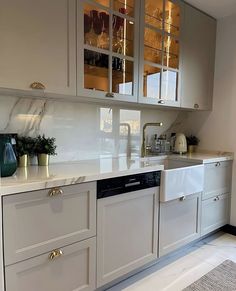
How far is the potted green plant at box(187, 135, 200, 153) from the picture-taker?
2.85 metres

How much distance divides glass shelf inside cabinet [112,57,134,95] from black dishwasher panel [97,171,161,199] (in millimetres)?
686

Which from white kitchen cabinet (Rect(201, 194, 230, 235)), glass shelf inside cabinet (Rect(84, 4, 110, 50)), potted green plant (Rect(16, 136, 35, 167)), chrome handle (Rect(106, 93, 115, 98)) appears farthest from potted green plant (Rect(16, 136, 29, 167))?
white kitchen cabinet (Rect(201, 194, 230, 235))

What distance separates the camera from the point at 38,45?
4.64 ft

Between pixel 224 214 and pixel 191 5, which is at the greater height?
pixel 191 5

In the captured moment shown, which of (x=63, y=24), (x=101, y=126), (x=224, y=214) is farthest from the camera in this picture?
(x=224, y=214)

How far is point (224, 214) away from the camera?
2604 mm

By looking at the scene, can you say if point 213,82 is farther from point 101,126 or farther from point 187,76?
point 101,126

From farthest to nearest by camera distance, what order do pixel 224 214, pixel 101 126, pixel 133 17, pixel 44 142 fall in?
pixel 224 214, pixel 101 126, pixel 133 17, pixel 44 142

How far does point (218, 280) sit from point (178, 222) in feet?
1.63

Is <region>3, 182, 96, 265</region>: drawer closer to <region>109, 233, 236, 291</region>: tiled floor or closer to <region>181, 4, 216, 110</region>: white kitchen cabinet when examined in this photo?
<region>109, 233, 236, 291</region>: tiled floor

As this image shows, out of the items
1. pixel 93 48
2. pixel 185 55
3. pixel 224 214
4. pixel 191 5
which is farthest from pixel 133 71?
pixel 224 214

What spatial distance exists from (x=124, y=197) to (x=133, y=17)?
4.58ft

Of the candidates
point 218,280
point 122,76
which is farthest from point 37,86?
point 218,280

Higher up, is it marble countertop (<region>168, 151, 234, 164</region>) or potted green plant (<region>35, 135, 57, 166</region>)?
potted green plant (<region>35, 135, 57, 166</region>)
